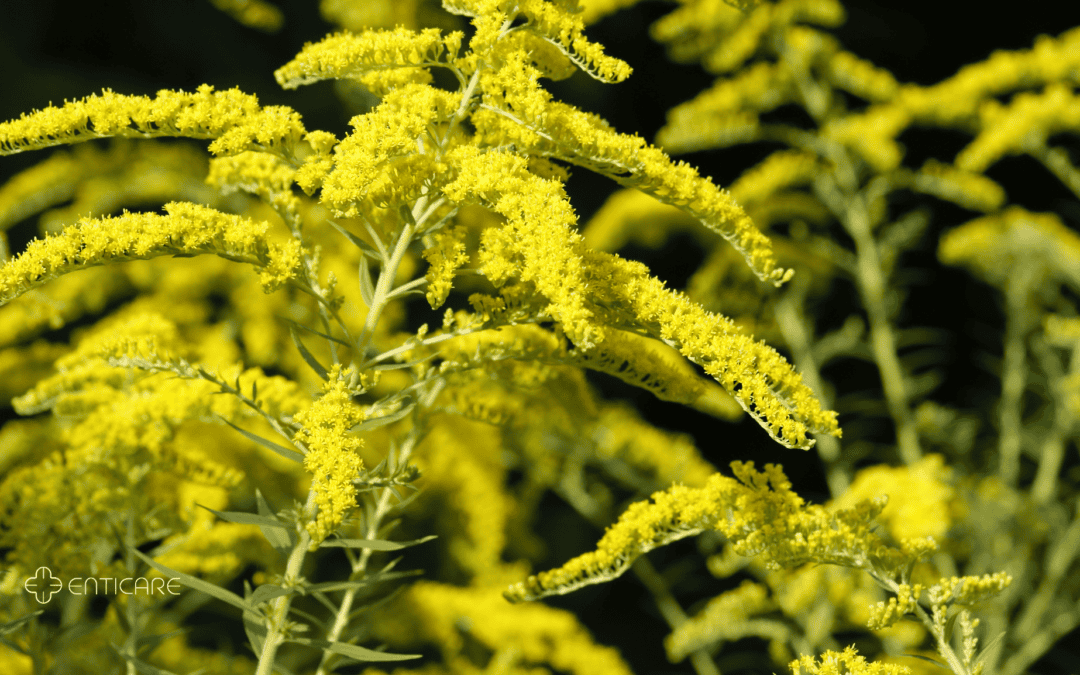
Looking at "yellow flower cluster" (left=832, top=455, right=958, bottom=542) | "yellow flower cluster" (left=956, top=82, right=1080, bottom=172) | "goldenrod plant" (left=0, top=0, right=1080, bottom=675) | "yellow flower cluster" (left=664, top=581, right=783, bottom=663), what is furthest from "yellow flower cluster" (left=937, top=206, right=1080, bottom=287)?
"yellow flower cluster" (left=664, top=581, right=783, bottom=663)

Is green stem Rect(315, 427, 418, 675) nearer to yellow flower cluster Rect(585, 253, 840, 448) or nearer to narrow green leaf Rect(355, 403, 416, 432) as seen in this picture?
narrow green leaf Rect(355, 403, 416, 432)

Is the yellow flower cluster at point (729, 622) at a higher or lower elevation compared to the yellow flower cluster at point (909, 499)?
lower

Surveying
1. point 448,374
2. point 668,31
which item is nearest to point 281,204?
point 448,374

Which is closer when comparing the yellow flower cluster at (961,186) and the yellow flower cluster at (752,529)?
the yellow flower cluster at (752,529)

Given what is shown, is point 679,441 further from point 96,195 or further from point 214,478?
point 96,195

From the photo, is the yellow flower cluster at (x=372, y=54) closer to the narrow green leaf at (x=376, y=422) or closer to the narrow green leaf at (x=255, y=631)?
the narrow green leaf at (x=376, y=422)

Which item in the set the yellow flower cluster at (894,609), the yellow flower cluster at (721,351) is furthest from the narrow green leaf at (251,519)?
the yellow flower cluster at (894,609)

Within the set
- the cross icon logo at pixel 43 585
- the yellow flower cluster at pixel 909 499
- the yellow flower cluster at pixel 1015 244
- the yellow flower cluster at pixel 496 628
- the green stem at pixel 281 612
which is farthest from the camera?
the yellow flower cluster at pixel 1015 244

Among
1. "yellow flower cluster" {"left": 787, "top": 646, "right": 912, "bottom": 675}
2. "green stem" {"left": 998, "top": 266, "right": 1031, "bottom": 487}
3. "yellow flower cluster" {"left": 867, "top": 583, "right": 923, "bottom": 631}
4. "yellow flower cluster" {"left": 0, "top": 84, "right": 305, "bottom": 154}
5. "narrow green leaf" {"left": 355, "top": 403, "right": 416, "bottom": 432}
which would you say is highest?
"green stem" {"left": 998, "top": 266, "right": 1031, "bottom": 487}
